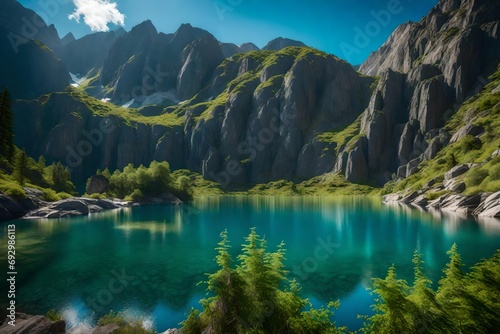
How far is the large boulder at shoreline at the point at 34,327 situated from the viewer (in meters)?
16.3

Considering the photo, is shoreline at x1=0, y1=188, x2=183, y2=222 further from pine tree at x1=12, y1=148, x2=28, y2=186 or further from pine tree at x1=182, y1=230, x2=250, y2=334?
pine tree at x1=182, y1=230, x2=250, y2=334

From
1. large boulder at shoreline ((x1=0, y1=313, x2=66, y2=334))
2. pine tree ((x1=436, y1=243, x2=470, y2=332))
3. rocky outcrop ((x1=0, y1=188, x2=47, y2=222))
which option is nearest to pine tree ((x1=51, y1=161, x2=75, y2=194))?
rocky outcrop ((x1=0, y1=188, x2=47, y2=222))

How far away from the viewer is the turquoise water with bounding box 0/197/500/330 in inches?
1021

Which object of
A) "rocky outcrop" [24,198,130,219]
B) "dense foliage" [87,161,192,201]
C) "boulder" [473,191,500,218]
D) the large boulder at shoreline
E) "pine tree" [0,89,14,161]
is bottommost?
the large boulder at shoreline

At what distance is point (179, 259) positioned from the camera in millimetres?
40438

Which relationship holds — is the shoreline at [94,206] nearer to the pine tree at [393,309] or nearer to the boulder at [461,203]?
the boulder at [461,203]

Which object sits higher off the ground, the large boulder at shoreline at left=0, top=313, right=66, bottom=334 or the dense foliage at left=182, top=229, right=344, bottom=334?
the dense foliage at left=182, top=229, right=344, bottom=334

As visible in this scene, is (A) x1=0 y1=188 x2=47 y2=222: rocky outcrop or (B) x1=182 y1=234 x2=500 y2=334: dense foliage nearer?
(B) x1=182 y1=234 x2=500 y2=334: dense foliage

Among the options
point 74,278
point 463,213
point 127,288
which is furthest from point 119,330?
point 463,213

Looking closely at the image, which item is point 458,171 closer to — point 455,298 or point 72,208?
point 455,298

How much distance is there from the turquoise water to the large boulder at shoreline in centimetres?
468

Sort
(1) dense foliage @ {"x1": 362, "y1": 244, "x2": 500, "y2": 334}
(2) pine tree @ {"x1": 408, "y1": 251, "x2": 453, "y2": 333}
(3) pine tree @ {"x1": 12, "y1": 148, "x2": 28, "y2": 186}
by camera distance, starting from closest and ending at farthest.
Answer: (2) pine tree @ {"x1": 408, "y1": 251, "x2": 453, "y2": 333}
(1) dense foliage @ {"x1": 362, "y1": 244, "x2": 500, "y2": 334}
(3) pine tree @ {"x1": 12, "y1": 148, "x2": 28, "y2": 186}

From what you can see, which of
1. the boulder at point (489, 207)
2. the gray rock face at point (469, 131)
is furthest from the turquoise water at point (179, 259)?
the gray rock face at point (469, 131)

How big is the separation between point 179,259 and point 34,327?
79.2 feet
